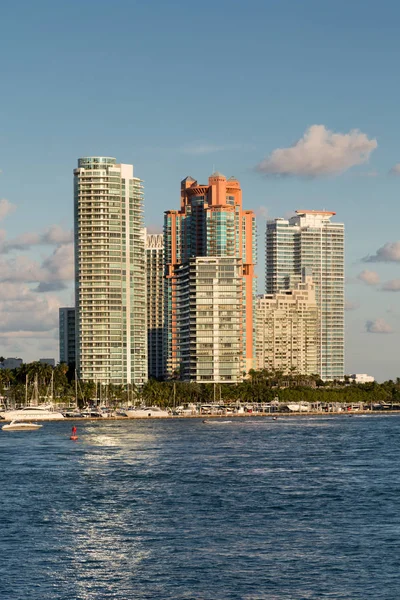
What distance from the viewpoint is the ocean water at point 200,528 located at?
2517 inches

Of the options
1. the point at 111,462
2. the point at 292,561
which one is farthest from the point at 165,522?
the point at 111,462

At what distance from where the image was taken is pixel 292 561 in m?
69.9

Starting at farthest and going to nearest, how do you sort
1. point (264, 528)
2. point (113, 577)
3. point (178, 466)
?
point (178, 466)
point (264, 528)
point (113, 577)

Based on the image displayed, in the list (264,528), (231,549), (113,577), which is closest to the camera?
(113,577)

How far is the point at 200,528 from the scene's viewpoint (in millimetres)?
83625

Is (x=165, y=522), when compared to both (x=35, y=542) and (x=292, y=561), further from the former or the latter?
(x=292, y=561)

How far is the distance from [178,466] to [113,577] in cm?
7166

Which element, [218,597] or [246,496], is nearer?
[218,597]

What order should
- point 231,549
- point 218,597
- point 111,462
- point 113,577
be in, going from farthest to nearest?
point 111,462 → point 231,549 → point 113,577 → point 218,597

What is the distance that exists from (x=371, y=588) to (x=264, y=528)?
21106 millimetres

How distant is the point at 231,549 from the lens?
244 ft

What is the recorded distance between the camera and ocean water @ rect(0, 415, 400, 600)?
63938mm

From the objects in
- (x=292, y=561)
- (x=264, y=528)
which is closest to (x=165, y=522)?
(x=264, y=528)

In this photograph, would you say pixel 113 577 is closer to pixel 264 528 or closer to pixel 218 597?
pixel 218 597
